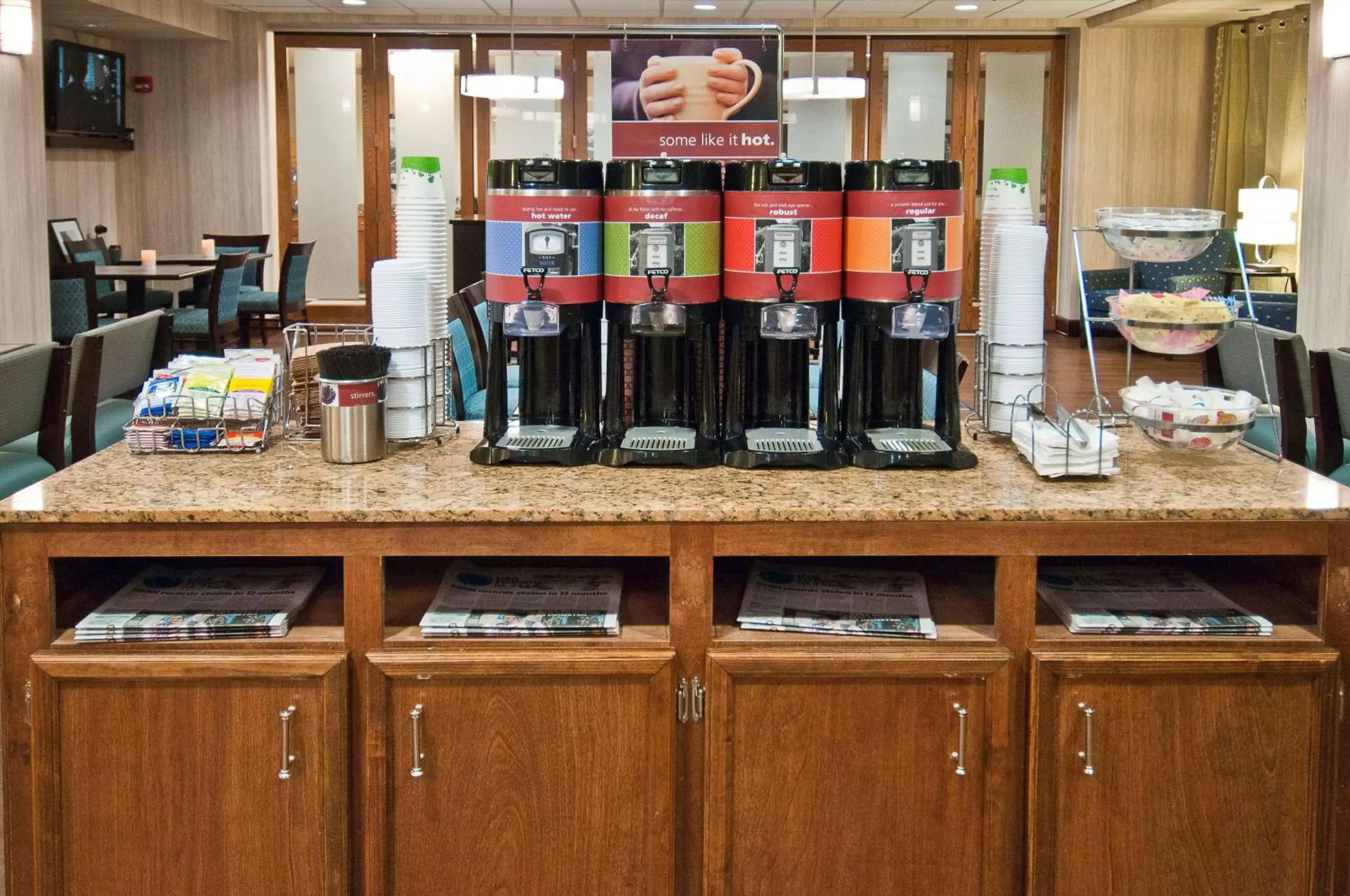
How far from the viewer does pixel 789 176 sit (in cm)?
215

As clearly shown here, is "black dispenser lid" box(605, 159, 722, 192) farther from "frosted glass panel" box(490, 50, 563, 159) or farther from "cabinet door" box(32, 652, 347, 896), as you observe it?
"frosted glass panel" box(490, 50, 563, 159)

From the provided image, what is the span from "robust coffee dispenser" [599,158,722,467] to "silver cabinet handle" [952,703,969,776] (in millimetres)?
559

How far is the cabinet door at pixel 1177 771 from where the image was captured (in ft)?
6.42

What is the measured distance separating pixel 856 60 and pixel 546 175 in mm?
10986

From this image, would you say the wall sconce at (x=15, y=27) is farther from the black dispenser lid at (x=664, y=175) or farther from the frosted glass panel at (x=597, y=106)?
the black dispenser lid at (x=664, y=175)

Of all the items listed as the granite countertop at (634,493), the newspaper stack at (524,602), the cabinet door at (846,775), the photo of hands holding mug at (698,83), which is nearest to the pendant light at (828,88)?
the photo of hands holding mug at (698,83)

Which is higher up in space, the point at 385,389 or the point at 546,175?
the point at 546,175

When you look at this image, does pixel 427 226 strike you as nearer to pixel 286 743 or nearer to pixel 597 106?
pixel 286 743

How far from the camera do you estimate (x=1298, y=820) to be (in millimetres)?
1971

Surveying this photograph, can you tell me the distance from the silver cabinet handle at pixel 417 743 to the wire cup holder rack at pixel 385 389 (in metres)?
0.58

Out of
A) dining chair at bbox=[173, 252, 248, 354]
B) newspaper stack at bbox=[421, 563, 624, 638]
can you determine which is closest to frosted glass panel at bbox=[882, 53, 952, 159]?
dining chair at bbox=[173, 252, 248, 354]

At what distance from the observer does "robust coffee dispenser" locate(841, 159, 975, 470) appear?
7.04ft

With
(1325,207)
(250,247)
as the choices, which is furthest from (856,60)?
(1325,207)

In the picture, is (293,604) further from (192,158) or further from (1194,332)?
(192,158)
